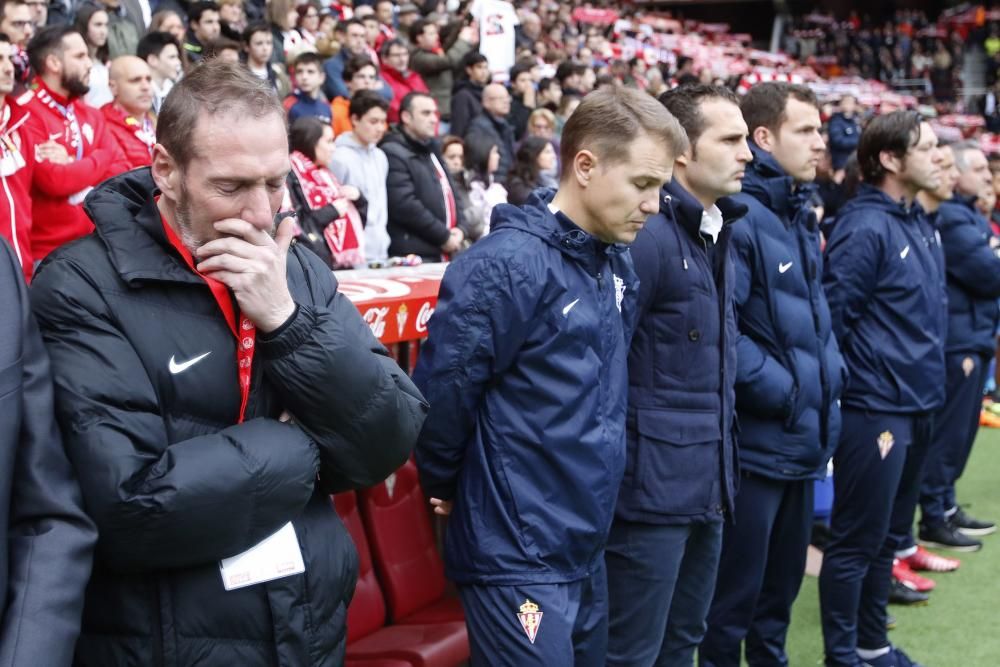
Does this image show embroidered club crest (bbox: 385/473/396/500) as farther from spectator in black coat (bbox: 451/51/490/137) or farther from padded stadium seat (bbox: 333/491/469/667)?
spectator in black coat (bbox: 451/51/490/137)

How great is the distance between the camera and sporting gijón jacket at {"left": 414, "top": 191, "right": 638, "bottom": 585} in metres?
2.75

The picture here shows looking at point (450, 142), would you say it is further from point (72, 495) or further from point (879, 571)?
point (72, 495)

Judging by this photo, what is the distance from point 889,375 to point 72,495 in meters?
3.48

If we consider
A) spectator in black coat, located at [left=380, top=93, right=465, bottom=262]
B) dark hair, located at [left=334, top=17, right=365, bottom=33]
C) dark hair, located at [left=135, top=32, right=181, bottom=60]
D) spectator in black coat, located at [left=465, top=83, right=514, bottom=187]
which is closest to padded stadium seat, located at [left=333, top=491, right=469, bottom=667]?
spectator in black coat, located at [left=380, top=93, right=465, bottom=262]

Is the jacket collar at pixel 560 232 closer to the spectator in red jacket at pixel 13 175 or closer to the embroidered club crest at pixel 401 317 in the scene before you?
the embroidered club crest at pixel 401 317

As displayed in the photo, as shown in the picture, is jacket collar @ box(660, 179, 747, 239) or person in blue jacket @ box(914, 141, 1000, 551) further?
person in blue jacket @ box(914, 141, 1000, 551)

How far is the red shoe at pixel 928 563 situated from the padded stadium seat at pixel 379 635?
10.1ft

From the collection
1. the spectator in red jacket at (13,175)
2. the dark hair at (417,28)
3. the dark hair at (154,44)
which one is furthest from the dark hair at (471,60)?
the spectator in red jacket at (13,175)

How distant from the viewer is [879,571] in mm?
4699

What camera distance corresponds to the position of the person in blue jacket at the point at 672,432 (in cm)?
325

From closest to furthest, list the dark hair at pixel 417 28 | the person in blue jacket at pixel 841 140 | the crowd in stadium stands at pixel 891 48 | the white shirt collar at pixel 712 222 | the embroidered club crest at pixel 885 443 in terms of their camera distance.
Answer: the white shirt collar at pixel 712 222
the embroidered club crest at pixel 885 443
the dark hair at pixel 417 28
the person in blue jacket at pixel 841 140
the crowd in stadium stands at pixel 891 48

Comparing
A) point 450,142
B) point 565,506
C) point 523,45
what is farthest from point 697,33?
point 565,506

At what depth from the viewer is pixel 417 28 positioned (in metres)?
13.0

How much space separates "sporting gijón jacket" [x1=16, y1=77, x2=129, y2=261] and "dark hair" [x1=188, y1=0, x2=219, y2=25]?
13.0ft
